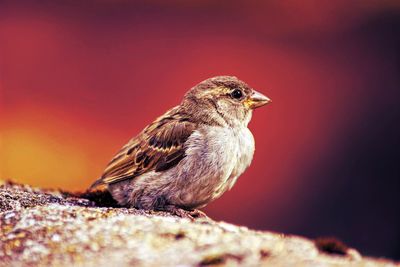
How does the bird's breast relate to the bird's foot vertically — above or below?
above

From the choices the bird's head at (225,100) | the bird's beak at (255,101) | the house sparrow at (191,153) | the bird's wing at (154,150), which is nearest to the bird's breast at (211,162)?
the house sparrow at (191,153)

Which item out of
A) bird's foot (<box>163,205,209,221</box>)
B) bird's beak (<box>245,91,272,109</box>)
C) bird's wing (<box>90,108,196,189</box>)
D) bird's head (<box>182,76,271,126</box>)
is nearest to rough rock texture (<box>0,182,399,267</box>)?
bird's foot (<box>163,205,209,221</box>)

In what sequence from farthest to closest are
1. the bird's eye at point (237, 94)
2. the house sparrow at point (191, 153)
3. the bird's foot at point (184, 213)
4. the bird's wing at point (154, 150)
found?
the bird's eye at point (237, 94) → the bird's wing at point (154, 150) → the house sparrow at point (191, 153) → the bird's foot at point (184, 213)

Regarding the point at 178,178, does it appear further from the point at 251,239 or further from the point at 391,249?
the point at 391,249

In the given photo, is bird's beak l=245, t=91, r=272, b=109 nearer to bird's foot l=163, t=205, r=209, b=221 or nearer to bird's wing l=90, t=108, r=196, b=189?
bird's wing l=90, t=108, r=196, b=189

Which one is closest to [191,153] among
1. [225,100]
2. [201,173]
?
[201,173]

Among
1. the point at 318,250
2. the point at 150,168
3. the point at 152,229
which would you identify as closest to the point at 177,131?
the point at 150,168

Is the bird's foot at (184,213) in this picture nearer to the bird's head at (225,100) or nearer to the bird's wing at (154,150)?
the bird's wing at (154,150)
